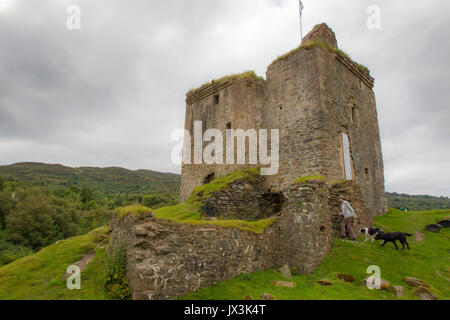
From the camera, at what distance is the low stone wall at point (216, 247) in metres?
5.69

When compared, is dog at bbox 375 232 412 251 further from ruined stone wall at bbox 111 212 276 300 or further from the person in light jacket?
ruined stone wall at bbox 111 212 276 300

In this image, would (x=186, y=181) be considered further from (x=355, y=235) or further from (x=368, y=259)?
(x=368, y=259)

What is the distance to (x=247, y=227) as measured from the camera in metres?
7.75

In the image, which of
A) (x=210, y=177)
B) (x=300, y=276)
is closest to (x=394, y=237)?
(x=300, y=276)

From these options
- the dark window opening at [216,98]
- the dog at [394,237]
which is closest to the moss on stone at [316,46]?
the dark window opening at [216,98]

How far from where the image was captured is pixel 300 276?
23.9 ft

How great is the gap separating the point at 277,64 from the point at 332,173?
24.9ft

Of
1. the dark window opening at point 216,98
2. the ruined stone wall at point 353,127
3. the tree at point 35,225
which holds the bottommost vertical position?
the tree at point 35,225

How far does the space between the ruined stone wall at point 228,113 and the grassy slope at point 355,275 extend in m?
8.62

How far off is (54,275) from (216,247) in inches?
222

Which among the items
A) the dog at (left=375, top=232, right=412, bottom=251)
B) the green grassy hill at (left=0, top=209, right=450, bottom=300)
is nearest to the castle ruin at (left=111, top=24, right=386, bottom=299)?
the green grassy hill at (left=0, top=209, right=450, bottom=300)

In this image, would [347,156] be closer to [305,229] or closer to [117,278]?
[305,229]

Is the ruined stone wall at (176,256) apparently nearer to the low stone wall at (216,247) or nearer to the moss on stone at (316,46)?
the low stone wall at (216,247)
